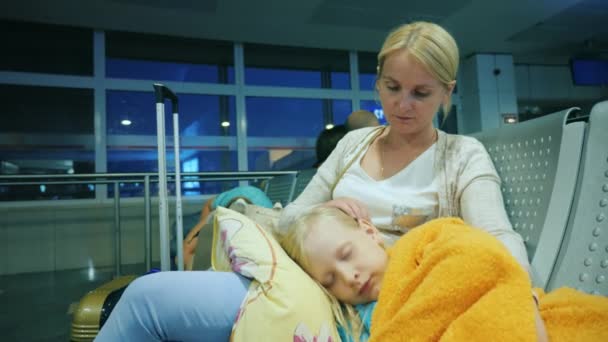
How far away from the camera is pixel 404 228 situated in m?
Answer: 1.16

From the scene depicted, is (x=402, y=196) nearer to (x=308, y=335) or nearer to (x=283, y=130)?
(x=308, y=335)

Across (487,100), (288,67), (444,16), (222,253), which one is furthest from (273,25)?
(222,253)

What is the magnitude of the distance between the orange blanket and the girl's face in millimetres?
138

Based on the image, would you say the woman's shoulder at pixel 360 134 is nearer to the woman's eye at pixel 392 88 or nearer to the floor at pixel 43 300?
the woman's eye at pixel 392 88

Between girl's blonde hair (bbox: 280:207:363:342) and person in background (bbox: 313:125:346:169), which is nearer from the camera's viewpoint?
girl's blonde hair (bbox: 280:207:363:342)

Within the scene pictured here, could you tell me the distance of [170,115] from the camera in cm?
509

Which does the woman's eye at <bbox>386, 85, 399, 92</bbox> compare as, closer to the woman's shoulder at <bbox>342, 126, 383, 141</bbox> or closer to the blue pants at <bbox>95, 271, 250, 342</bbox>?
the woman's shoulder at <bbox>342, 126, 383, 141</bbox>

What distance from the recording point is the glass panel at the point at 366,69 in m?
6.60

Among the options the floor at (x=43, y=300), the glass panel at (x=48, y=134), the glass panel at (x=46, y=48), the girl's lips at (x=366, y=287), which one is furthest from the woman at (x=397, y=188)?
the glass panel at (x=46, y=48)

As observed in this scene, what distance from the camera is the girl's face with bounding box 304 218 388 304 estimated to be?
2.87ft

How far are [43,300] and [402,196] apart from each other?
3.17m

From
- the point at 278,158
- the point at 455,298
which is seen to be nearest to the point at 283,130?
the point at 278,158

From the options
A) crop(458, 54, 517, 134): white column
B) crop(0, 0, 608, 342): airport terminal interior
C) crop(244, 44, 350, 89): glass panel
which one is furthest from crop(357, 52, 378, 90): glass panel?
crop(458, 54, 517, 134): white column

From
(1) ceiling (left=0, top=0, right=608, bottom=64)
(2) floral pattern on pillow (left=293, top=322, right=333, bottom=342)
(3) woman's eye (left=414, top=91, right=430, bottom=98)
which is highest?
(1) ceiling (left=0, top=0, right=608, bottom=64)
